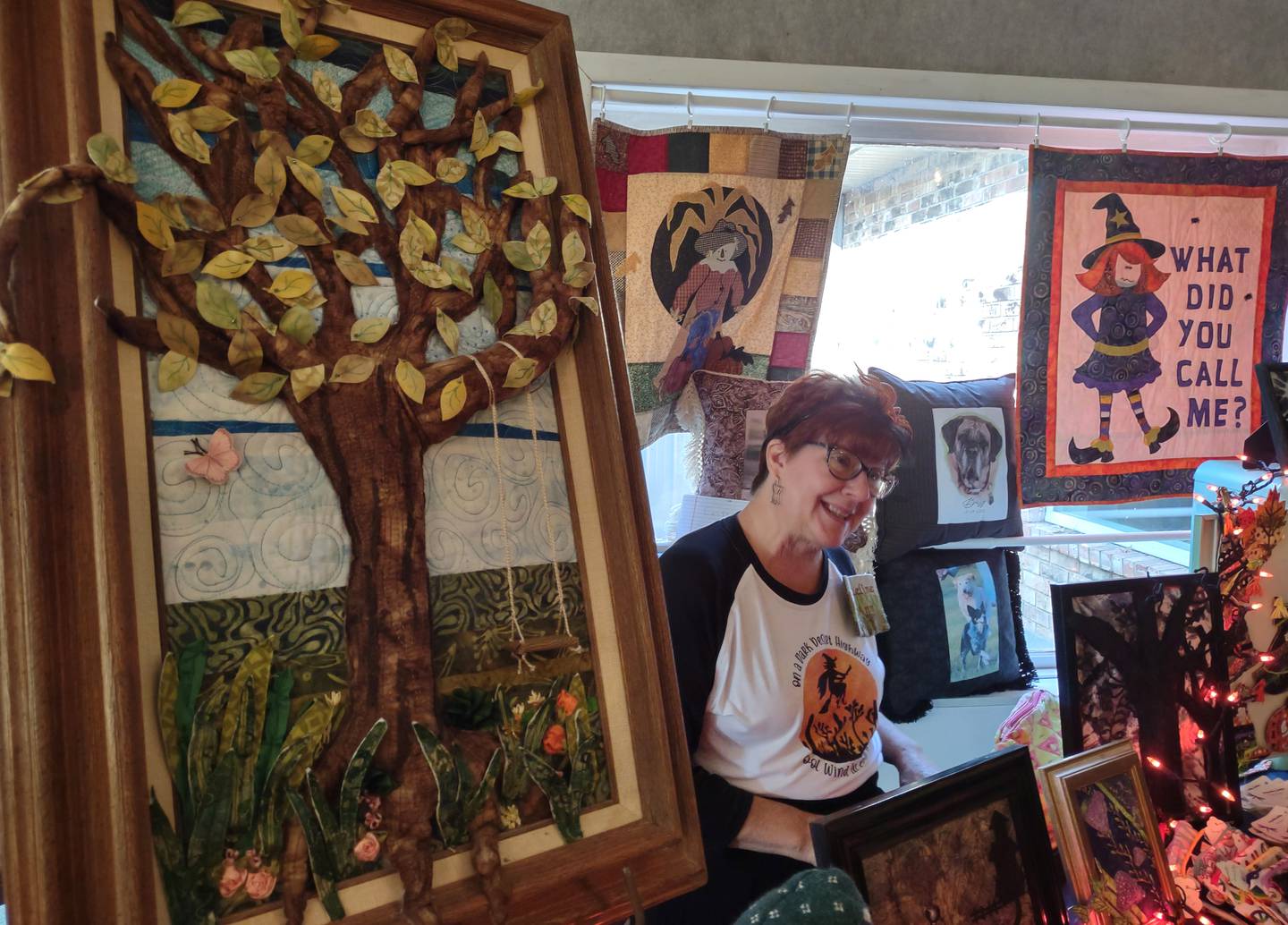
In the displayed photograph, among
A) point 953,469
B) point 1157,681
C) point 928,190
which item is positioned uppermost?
point 928,190

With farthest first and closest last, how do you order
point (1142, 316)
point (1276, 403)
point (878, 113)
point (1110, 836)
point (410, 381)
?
point (1142, 316), point (878, 113), point (1276, 403), point (1110, 836), point (410, 381)

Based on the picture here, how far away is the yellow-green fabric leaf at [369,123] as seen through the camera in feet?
2.37

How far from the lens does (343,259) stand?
0.70 metres

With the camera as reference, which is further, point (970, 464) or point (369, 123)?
point (970, 464)

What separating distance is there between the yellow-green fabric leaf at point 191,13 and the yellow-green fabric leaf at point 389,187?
170 millimetres

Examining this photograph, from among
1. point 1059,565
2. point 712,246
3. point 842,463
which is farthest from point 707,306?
point 1059,565

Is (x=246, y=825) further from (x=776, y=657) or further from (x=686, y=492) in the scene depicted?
(x=686, y=492)

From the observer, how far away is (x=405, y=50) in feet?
2.50

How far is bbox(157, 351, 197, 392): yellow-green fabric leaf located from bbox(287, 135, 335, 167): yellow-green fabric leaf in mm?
197

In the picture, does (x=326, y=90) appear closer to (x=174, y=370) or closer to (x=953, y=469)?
(x=174, y=370)

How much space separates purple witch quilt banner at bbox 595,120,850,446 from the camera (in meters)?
1.36

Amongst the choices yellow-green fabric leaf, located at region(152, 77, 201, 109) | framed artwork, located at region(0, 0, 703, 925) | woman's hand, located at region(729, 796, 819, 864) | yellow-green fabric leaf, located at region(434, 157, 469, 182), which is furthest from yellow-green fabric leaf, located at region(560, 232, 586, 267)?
woman's hand, located at region(729, 796, 819, 864)

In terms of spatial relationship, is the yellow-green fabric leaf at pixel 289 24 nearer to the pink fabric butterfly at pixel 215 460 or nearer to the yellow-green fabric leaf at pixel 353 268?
the yellow-green fabric leaf at pixel 353 268

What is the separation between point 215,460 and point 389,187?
278 millimetres
